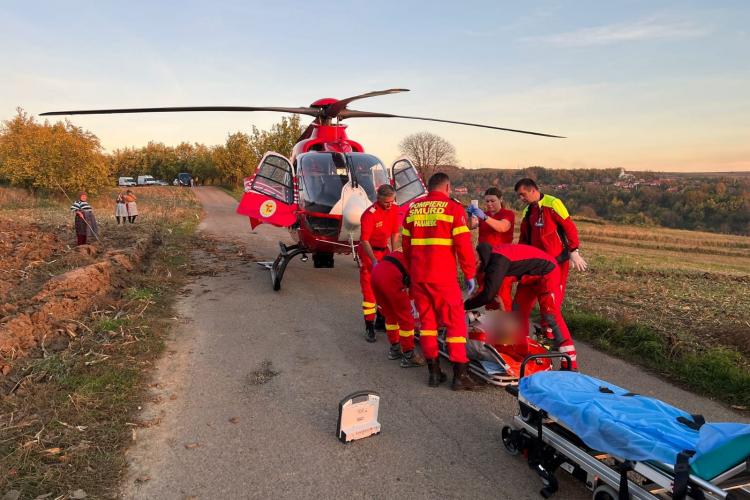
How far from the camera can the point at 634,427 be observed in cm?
280

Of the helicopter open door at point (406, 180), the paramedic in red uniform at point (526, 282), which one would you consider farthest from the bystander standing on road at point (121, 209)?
the paramedic in red uniform at point (526, 282)

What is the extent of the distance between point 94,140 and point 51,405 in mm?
38641

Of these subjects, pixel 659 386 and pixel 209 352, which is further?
pixel 209 352

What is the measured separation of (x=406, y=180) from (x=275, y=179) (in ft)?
8.32

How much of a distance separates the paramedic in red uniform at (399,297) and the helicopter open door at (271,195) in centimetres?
348

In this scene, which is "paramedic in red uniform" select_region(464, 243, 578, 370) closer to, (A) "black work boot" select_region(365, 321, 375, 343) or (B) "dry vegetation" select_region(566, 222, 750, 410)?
(B) "dry vegetation" select_region(566, 222, 750, 410)

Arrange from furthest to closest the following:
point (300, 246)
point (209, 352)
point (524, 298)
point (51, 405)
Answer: point (300, 246)
point (209, 352)
point (524, 298)
point (51, 405)

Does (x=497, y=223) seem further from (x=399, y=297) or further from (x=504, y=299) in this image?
(x=399, y=297)

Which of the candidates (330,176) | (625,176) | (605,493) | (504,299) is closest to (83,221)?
(330,176)

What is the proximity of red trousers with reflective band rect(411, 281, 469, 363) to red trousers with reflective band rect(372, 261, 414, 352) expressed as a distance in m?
0.39

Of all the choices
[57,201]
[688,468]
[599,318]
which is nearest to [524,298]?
[599,318]

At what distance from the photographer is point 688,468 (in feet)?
7.80

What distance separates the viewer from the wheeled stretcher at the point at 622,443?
2.35 meters

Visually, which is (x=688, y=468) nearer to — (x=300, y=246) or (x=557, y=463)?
(x=557, y=463)
